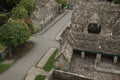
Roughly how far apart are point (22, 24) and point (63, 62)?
13.3m

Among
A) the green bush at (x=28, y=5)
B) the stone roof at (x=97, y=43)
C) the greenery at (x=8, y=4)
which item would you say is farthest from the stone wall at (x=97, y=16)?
the greenery at (x=8, y=4)

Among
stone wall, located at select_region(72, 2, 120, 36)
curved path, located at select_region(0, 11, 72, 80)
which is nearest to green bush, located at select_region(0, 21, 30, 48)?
curved path, located at select_region(0, 11, 72, 80)

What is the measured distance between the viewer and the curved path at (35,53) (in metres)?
34.0

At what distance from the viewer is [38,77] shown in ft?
109

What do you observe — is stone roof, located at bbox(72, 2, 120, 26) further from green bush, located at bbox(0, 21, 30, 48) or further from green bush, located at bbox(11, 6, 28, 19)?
green bush, located at bbox(0, 21, 30, 48)

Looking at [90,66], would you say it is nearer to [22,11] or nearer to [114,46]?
[114,46]

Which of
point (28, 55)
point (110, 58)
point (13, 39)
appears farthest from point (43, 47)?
point (110, 58)

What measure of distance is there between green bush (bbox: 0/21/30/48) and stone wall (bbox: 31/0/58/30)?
→ 1208cm

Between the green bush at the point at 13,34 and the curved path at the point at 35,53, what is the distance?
11.0 ft

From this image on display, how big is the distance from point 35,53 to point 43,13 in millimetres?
16283

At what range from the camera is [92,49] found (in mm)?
36188

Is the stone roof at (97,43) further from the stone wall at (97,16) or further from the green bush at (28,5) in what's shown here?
the green bush at (28,5)

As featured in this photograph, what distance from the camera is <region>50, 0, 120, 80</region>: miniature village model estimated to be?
31594 mm

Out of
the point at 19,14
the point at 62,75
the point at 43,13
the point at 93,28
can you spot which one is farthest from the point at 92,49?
the point at 43,13
